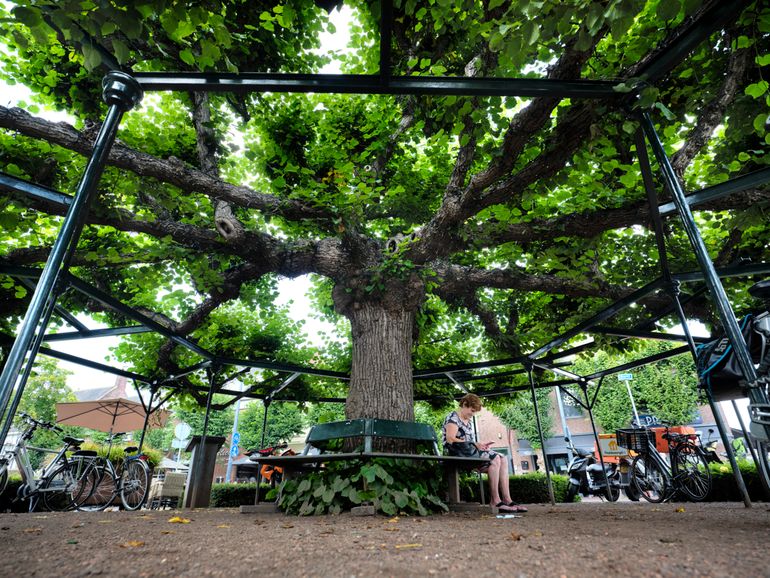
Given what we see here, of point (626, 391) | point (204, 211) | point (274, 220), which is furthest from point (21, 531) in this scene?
point (626, 391)

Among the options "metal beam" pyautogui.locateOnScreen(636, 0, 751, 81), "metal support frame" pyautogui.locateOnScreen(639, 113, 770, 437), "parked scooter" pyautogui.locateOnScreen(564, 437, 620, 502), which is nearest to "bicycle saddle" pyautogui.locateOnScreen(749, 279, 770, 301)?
"metal support frame" pyautogui.locateOnScreen(639, 113, 770, 437)

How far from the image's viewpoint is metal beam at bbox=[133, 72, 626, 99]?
2.69 meters

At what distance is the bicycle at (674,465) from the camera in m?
6.99

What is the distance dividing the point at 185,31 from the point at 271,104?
5.11 m

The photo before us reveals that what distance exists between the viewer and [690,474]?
704 cm

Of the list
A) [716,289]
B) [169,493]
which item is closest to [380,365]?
[716,289]

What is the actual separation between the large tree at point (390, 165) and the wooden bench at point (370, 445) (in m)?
0.45

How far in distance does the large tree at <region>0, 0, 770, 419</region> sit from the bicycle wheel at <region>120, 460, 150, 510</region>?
1.88 meters

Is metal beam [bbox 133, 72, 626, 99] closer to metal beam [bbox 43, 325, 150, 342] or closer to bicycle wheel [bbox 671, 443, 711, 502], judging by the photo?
metal beam [bbox 43, 325, 150, 342]

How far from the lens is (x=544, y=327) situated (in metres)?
8.44

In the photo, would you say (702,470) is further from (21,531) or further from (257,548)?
(21,531)

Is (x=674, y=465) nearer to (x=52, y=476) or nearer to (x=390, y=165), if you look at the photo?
(x=390, y=165)

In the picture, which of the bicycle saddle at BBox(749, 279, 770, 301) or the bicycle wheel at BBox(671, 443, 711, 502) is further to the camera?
the bicycle wheel at BBox(671, 443, 711, 502)

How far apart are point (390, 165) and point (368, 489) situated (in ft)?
19.1
